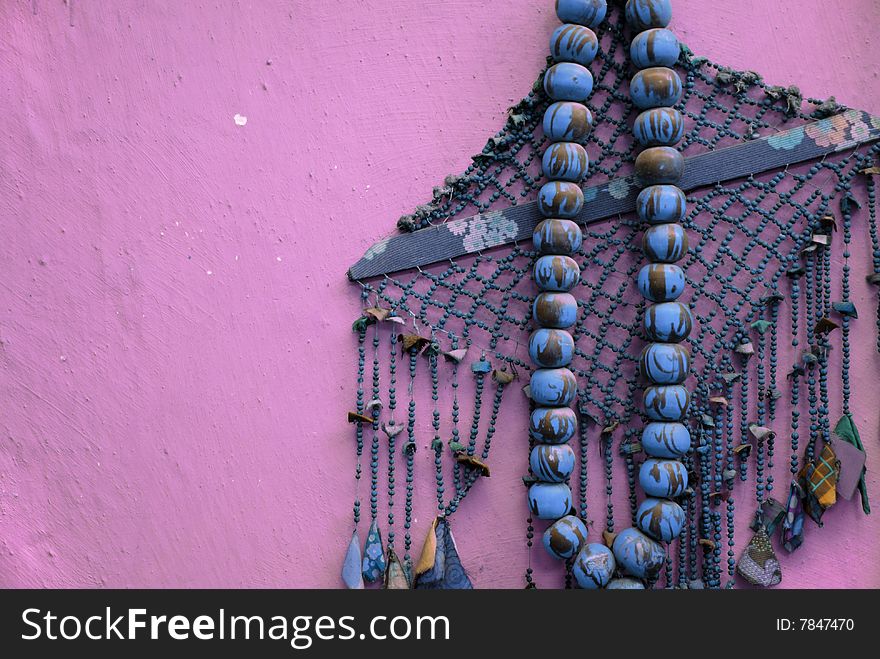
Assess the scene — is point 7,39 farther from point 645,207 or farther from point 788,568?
point 788,568

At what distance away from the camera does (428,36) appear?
0.89 metres

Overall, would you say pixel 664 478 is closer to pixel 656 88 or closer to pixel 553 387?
pixel 553 387

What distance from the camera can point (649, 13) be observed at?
82cm

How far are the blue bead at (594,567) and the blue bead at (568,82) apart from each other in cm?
48

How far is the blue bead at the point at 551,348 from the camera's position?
81 cm

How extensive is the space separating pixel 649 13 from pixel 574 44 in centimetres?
9

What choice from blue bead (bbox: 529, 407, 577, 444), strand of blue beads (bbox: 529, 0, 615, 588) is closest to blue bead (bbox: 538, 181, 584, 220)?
strand of blue beads (bbox: 529, 0, 615, 588)

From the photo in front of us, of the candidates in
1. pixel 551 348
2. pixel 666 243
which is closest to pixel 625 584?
pixel 551 348

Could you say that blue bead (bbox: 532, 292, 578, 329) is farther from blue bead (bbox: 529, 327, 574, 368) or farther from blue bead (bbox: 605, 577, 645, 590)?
blue bead (bbox: 605, 577, 645, 590)

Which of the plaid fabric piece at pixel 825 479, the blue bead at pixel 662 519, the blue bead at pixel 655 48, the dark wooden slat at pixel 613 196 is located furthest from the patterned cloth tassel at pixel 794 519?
the blue bead at pixel 655 48

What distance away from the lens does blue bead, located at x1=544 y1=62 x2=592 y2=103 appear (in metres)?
0.82

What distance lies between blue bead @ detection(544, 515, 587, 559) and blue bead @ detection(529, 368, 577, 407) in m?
0.12

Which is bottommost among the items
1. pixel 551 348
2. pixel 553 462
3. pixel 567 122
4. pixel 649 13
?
pixel 553 462

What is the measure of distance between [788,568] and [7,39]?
110cm
